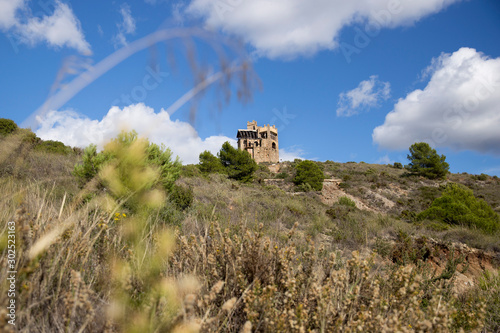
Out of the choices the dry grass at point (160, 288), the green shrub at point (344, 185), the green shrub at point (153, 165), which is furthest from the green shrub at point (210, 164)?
the dry grass at point (160, 288)

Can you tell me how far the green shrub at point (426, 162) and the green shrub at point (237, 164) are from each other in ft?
69.3

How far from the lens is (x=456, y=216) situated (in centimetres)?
1088

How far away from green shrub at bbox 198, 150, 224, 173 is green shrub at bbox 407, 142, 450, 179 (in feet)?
80.6

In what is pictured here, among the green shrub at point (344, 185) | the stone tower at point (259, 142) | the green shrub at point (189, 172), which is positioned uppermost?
the stone tower at point (259, 142)

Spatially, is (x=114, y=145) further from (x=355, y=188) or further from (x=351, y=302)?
(x=355, y=188)

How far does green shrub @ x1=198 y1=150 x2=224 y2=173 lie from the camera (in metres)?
25.1

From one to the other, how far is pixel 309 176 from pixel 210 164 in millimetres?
9609

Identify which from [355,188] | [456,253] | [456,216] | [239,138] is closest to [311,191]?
[355,188]

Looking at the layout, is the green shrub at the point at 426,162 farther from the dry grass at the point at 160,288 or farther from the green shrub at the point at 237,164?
the dry grass at the point at 160,288

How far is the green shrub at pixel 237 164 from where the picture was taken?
26156 mm

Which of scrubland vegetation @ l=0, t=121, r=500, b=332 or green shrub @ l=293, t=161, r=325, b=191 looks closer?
scrubland vegetation @ l=0, t=121, r=500, b=332

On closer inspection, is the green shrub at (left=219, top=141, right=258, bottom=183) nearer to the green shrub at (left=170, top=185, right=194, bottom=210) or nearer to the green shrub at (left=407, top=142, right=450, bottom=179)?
the green shrub at (left=170, top=185, right=194, bottom=210)

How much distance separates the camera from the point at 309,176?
26.6m

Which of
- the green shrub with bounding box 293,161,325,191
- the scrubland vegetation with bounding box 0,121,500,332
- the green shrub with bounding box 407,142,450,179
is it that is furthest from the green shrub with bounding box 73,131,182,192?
the green shrub with bounding box 407,142,450,179
